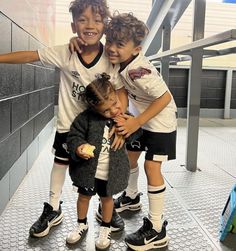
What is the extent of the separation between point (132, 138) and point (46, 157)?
4.45 ft

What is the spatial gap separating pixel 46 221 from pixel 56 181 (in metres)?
0.17

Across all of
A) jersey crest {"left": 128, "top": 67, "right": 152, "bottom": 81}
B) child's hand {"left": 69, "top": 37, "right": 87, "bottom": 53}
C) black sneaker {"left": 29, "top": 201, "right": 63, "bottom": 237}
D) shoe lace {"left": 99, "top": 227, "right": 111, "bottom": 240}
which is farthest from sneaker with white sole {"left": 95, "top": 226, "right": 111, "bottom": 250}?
child's hand {"left": 69, "top": 37, "right": 87, "bottom": 53}

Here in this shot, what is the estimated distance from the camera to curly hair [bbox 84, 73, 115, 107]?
44.3 inches

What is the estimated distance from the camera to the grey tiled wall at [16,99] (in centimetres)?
144

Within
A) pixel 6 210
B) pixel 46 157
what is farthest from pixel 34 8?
pixel 6 210

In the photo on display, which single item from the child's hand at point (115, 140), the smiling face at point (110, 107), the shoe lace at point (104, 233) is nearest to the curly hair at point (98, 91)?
the smiling face at point (110, 107)

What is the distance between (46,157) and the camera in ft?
8.05

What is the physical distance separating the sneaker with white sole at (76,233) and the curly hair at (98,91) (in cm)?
50

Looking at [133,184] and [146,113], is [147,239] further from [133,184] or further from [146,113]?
[146,113]

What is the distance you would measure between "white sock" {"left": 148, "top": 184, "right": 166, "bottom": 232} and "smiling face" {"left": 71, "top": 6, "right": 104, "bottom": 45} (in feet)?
1.99

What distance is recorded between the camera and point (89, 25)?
3.78ft

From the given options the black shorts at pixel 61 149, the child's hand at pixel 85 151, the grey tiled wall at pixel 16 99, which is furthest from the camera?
the grey tiled wall at pixel 16 99

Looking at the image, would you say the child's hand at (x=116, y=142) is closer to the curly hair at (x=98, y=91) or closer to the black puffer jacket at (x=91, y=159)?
the black puffer jacket at (x=91, y=159)

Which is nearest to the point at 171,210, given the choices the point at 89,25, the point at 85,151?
the point at 85,151
